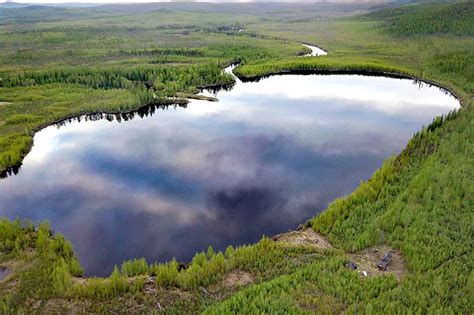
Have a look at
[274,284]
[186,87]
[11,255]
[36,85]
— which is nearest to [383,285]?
[274,284]

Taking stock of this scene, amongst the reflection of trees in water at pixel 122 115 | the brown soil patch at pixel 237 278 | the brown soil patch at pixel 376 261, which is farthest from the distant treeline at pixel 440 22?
the brown soil patch at pixel 237 278

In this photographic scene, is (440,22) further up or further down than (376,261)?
further up

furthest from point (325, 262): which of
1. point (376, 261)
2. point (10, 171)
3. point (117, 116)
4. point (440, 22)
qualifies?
point (440, 22)

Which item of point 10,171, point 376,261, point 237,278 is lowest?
point 10,171

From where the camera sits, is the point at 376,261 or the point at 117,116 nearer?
the point at 376,261

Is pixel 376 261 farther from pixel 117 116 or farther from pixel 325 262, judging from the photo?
pixel 117 116

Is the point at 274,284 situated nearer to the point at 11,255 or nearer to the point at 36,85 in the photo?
the point at 11,255
